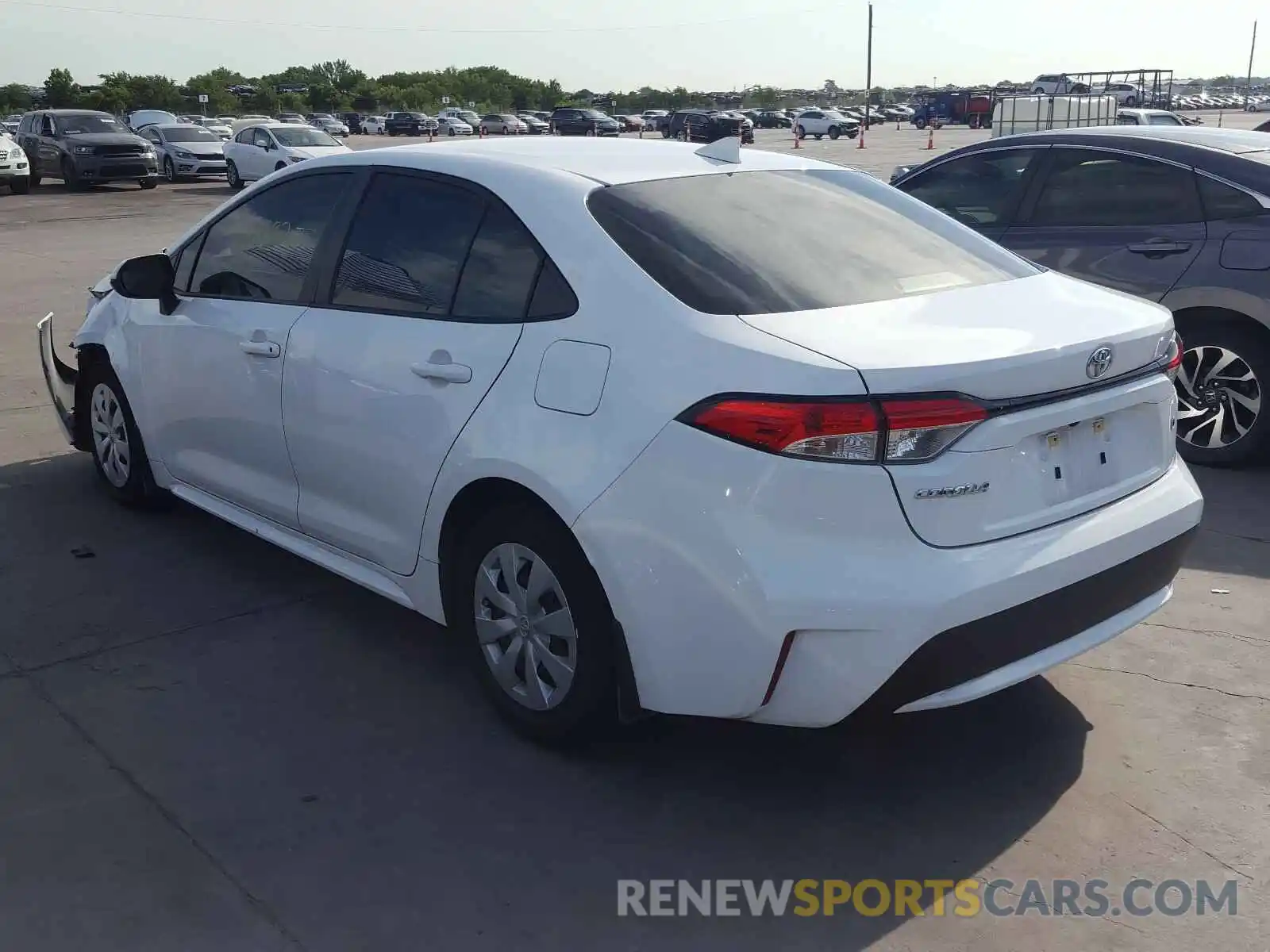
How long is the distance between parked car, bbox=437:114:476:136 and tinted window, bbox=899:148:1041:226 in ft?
208

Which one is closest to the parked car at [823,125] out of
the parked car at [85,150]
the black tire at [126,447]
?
the parked car at [85,150]

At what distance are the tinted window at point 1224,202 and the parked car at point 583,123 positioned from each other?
52.2 metres

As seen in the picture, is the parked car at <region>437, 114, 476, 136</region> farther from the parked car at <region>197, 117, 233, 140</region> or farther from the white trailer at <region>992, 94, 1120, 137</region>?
the white trailer at <region>992, 94, 1120, 137</region>

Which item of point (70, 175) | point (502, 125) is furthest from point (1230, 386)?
point (502, 125)

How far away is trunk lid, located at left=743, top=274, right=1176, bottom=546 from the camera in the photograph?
299 centimetres

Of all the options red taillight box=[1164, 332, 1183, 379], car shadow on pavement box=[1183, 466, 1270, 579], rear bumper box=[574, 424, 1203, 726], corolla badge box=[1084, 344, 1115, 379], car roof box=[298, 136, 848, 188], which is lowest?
car shadow on pavement box=[1183, 466, 1270, 579]

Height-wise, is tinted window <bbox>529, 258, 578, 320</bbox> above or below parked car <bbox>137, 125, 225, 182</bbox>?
above

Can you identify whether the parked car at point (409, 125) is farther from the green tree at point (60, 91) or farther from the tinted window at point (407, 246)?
the tinted window at point (407, 246)

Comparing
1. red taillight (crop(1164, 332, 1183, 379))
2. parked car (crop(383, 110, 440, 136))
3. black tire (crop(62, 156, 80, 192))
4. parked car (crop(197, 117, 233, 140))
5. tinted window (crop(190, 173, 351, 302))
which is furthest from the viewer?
parked car (crop(383, 110, 440, 136))

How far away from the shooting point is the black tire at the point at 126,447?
5.64 m

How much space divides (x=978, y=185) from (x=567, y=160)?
4.09m

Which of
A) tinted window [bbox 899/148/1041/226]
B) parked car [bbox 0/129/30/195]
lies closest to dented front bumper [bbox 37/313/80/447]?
tinted window [bbox 899/148/1041/226]

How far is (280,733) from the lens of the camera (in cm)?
385

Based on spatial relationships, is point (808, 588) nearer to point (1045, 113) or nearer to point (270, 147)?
point (1045, 113)
